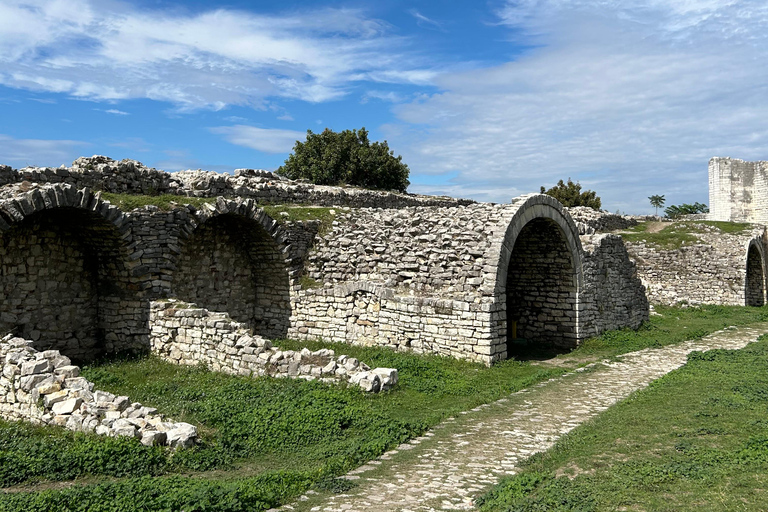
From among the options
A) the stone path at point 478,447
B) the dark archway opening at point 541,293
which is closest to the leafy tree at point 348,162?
the dark archway opening at point 541,293

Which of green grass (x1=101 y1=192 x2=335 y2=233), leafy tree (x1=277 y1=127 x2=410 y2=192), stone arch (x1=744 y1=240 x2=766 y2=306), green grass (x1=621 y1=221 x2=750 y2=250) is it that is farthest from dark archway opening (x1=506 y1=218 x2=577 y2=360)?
leafy tree (x1=277 y1=127 x2=410 y2=192)

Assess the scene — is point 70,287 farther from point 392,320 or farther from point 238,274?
point 392,320

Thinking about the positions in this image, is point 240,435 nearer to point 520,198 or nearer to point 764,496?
point 764,496

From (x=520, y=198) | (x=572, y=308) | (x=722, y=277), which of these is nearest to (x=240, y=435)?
(x=520, y=198)

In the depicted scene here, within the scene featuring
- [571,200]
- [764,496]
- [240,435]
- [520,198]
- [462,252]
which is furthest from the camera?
[571,200]

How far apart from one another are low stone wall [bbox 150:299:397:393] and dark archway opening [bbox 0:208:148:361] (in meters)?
0.69

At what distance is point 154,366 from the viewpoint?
12.3 meters

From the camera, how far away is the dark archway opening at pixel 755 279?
1125 inches

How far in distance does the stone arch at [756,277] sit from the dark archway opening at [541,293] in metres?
17.4

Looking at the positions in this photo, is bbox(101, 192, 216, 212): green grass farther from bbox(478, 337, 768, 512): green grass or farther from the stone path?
bbox(478, 337, 768, 512): green grass

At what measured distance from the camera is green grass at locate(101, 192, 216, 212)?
13.5 m

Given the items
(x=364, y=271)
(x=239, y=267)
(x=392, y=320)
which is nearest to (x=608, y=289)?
(x=392, y=320)

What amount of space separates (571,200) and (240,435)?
45.0 meters

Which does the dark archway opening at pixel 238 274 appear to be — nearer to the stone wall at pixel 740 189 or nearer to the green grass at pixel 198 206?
the green grass at pixel 198 206
